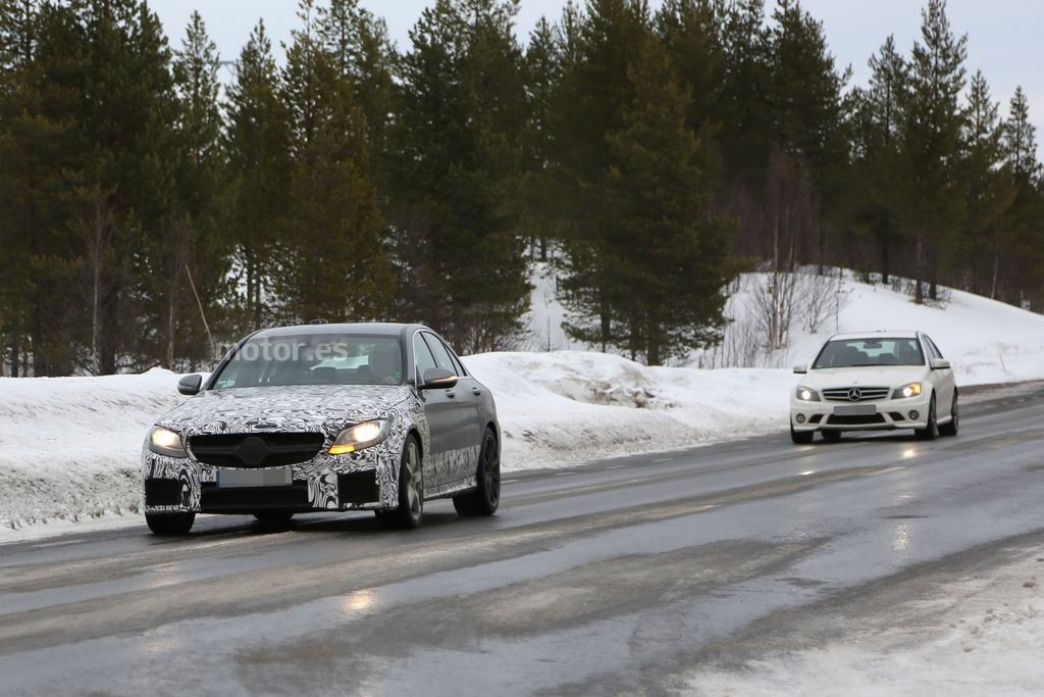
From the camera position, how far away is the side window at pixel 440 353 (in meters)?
13.9

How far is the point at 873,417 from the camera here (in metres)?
24.3

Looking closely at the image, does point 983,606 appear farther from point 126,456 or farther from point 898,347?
point 898,347

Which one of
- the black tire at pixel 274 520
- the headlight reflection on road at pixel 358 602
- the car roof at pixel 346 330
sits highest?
the car roof at pixel 346 330

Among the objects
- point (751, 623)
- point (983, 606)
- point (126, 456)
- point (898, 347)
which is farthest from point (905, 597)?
point (898, 347)

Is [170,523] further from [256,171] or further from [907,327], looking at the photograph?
[907,327]

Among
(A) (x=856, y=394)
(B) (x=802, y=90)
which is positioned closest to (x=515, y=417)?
(A) (x=856, y=394)

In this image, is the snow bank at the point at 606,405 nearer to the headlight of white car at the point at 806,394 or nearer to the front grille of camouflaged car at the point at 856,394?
the headlight of white car at the point at 806,394

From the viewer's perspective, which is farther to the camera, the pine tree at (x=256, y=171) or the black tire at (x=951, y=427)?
the pine tree at (x=256, y=171)

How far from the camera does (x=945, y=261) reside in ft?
294

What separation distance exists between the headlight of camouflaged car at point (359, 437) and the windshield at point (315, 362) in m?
0.92

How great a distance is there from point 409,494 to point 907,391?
44.7 feet

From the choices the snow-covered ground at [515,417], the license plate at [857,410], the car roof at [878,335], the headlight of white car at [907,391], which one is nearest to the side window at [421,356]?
the snow-covered ground at [515,417]

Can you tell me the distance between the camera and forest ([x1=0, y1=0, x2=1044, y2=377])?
4884cm

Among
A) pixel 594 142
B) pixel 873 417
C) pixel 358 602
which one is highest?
pixel 594 142
